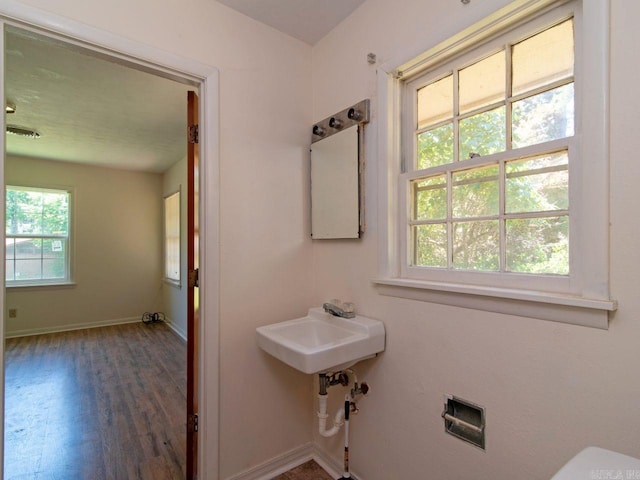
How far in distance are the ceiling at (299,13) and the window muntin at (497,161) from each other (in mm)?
618

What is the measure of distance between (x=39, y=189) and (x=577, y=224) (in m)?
5.94

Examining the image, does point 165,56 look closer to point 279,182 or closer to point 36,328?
point 279,182

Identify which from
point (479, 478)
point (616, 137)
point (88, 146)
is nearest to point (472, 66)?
point (616, 137)

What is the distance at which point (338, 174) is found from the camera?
5.60 feet

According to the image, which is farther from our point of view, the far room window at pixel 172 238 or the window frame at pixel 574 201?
the far room window at pixel 172 238

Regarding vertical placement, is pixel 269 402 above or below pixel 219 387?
below

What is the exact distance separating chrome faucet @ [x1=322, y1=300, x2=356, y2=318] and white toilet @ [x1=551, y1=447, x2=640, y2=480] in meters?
0.99

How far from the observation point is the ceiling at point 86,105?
205 centimetres

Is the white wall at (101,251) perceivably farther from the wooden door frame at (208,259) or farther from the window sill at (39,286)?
the wooden door frame at (208,259)

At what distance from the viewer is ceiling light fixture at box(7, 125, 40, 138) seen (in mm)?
3203

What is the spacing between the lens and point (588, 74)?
90cm

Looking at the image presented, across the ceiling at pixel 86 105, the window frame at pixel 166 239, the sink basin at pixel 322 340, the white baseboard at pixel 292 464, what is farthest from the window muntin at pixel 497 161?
the window frame at pixel 166 239

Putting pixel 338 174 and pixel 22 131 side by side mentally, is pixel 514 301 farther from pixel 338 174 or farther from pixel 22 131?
pixel 22 131

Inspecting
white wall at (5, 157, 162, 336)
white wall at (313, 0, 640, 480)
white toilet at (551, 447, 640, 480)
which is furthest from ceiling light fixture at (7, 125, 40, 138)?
white toilet at (551, 447, 640, 480)
